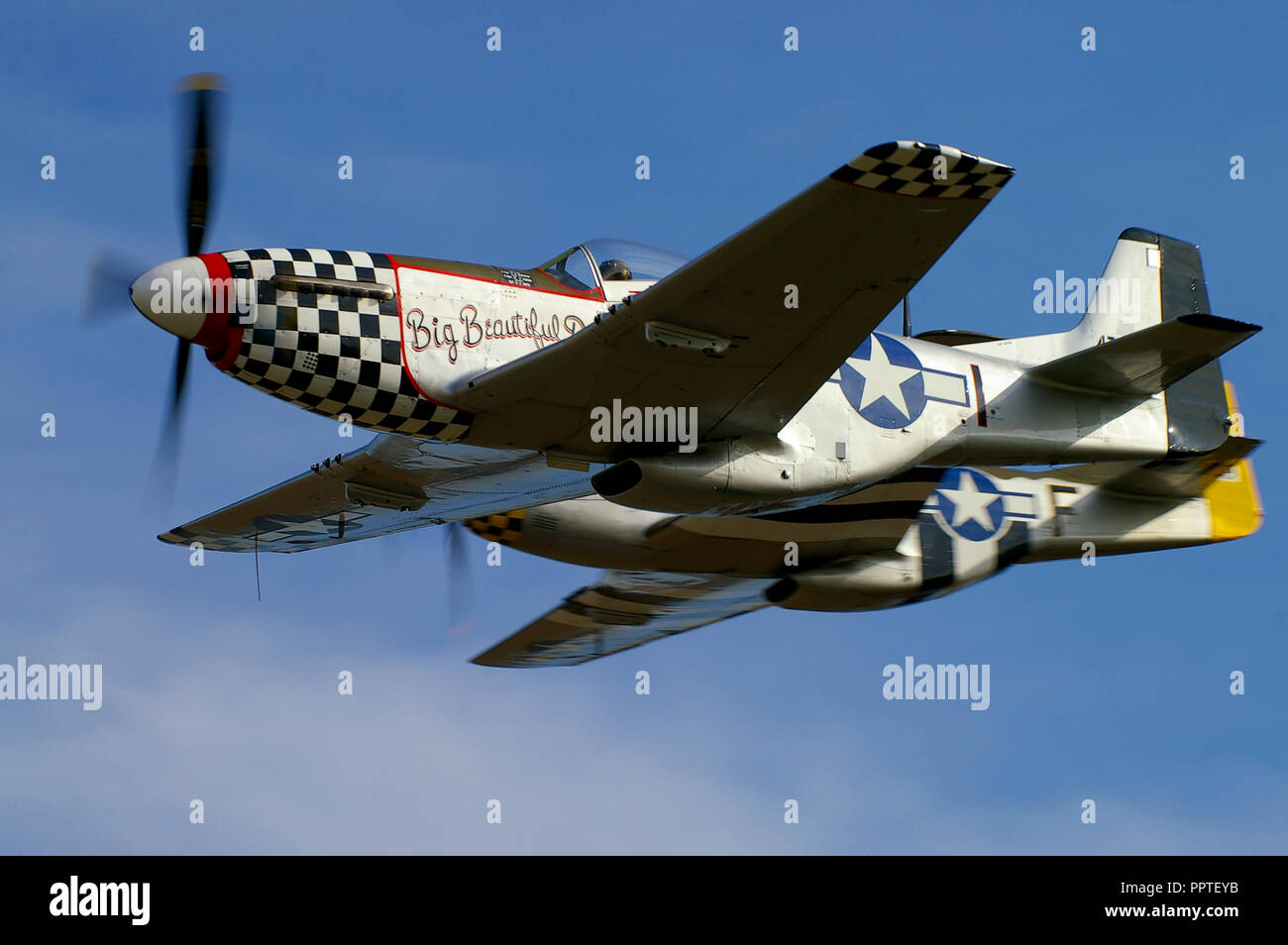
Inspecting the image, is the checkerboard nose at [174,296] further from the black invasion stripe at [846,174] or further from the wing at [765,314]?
the black invasion stripe at [846,174]

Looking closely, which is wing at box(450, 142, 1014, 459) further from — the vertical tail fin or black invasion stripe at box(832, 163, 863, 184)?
the vertical tail fin

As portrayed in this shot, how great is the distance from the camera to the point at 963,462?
56.4 ft

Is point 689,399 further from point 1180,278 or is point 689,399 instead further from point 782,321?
point 1180,278

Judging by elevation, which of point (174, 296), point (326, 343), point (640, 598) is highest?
point (174, 296)

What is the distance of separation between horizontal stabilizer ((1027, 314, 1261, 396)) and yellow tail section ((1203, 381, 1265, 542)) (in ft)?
13.0

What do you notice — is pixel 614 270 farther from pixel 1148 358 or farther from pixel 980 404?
pixel 1148 358

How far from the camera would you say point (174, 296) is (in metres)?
13.1

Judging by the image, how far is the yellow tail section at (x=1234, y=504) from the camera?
833 inches

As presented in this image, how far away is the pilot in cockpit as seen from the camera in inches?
595

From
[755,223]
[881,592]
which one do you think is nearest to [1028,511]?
[881,592]

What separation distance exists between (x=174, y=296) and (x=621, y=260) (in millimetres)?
4446

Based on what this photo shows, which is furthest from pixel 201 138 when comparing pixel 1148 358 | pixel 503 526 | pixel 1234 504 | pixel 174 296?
pixel 1234 504

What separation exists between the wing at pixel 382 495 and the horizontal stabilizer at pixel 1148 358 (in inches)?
225

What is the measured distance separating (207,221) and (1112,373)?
10077 millimetres
